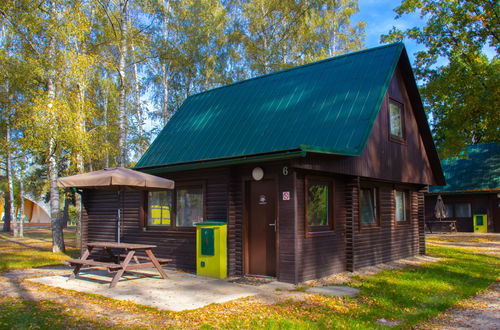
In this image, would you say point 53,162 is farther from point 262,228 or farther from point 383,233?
point 383,233

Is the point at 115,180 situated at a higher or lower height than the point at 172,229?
higher

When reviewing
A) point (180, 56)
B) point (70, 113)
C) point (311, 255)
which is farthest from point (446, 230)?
point (70, 113)

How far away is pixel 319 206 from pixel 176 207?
378 centimetres

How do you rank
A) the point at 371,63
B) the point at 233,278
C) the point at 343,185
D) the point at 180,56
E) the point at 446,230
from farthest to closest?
the point at 446,230 → the point at 180,56 → the point at 371,63 → the point at 343,185 → the point at 233,278

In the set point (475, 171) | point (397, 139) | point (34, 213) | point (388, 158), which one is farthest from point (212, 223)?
point (34, 213)

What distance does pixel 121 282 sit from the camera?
29.7 feet

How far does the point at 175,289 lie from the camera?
823cm

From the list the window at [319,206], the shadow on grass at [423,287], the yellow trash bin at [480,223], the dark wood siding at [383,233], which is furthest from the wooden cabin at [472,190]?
the window at [319,206]

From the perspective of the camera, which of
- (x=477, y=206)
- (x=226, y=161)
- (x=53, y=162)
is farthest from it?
(x=477, y=206)

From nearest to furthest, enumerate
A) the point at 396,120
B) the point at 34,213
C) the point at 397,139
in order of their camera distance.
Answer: the point at 397,139
the point at 396,120
the point at 34,213

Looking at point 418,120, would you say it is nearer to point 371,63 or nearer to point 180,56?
point 371,63

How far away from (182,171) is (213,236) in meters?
2.23

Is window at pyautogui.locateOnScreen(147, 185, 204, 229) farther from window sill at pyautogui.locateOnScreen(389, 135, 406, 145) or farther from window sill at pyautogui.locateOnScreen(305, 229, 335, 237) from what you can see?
window sill at pyautogui.locateOnScreen(389, 135, 406, 145)

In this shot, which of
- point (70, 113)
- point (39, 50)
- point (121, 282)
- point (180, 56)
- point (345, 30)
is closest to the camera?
point (121, 282)
